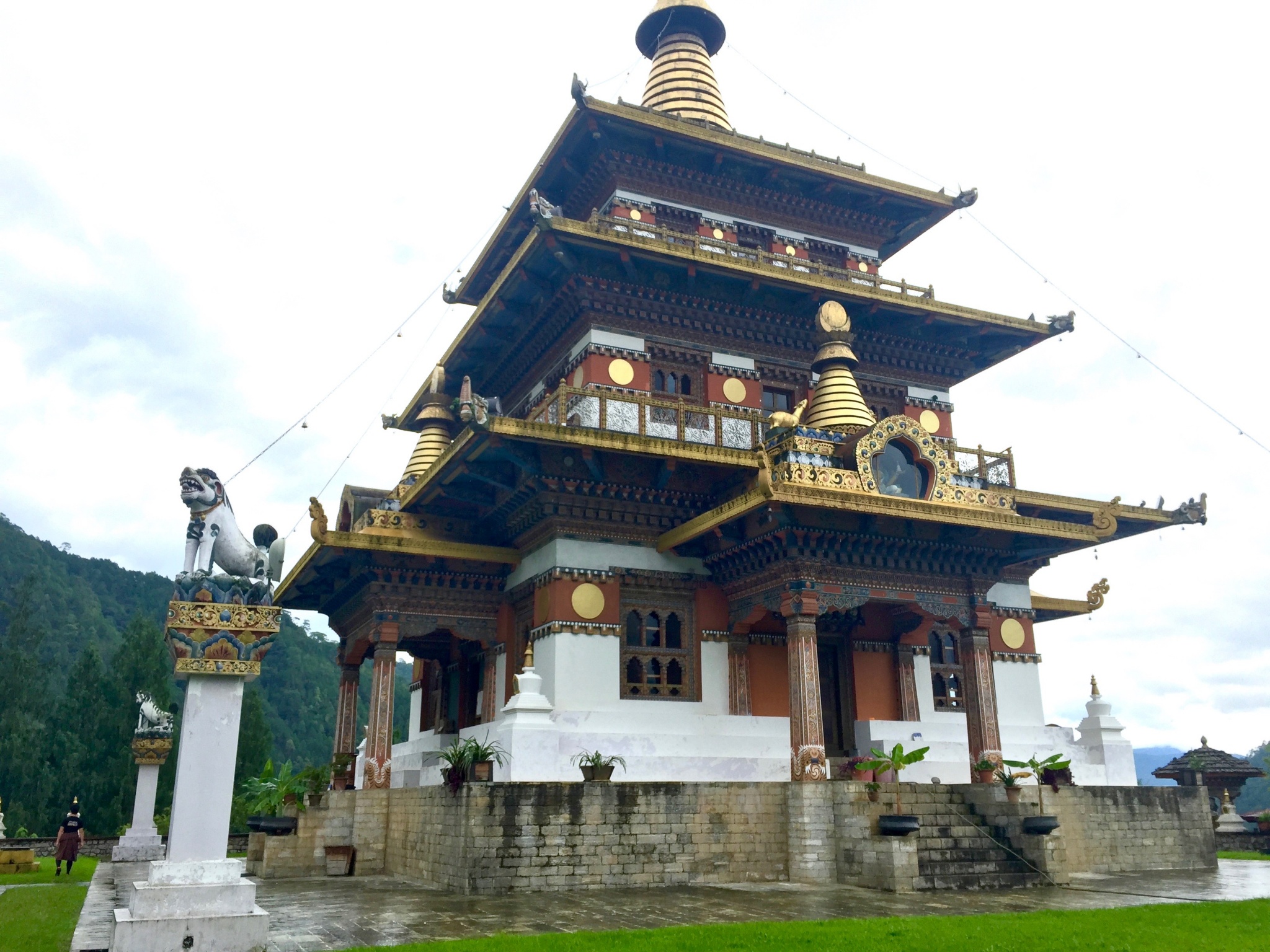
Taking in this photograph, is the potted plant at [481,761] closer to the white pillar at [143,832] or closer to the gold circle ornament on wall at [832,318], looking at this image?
the gold circle ornament on wall at [832,318]

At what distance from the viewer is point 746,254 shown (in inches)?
826

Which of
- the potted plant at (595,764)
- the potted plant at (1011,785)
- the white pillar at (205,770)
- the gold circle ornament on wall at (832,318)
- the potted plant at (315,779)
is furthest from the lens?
the gold circle ornament on wall at (832,318)

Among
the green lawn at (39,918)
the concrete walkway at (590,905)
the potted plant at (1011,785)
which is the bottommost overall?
the green lawn at (39,918)

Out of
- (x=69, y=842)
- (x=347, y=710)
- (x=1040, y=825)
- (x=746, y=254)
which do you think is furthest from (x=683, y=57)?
(x=69, y=842)

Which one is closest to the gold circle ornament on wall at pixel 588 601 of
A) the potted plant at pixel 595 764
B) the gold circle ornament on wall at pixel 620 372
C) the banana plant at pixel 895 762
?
the potted plant at pixel 595 764

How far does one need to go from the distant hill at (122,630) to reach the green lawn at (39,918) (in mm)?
60409

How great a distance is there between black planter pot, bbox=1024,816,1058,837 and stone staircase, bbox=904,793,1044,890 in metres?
0.48

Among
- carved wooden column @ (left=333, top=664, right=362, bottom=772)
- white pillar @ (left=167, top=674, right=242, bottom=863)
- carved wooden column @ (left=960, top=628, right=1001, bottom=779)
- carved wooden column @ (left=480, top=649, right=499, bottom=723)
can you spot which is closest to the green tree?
carved wooden column @ (left=333, top=664, right=362, bottom=772)

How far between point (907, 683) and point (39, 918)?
14.6 m

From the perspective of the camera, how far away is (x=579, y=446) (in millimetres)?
16953

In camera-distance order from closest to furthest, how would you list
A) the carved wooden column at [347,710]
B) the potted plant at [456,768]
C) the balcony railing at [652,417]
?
1. the potted plant at [456,768]
2. the balcony railing at [652,417]
3. the carved wooden column at [347,710]

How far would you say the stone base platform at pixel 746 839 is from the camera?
46.6 feet

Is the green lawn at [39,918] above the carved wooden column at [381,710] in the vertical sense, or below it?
below

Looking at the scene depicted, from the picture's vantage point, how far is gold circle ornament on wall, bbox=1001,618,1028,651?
68.9 feet
